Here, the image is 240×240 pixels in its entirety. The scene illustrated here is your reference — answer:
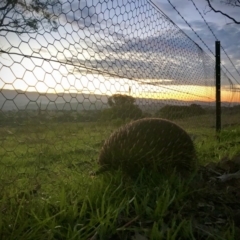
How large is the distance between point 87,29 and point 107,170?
1.41 meters

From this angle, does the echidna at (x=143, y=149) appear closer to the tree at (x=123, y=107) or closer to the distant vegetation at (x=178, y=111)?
the tree at (x=123, y=107)

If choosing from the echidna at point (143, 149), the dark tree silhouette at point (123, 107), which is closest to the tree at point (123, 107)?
the dark tree silhouette at point (123, 107)

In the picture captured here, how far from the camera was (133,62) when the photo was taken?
15.1ft

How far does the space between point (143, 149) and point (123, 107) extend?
59 centimetres

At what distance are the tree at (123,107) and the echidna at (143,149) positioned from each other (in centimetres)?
22

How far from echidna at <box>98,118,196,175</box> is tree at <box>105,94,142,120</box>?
22 cm

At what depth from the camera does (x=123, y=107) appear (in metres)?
4.46

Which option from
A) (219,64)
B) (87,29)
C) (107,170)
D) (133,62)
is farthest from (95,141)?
(219,64)

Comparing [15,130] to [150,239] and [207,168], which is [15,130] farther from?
[207,168]

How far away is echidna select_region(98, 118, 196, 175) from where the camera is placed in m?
4.07

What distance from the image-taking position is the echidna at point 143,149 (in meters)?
4.07

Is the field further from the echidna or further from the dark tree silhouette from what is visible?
the dark tree silhouette

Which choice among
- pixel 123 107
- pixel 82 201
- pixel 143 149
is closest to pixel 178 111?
pixel 123 107

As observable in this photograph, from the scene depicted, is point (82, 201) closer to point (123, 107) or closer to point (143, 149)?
point (143, 149)
